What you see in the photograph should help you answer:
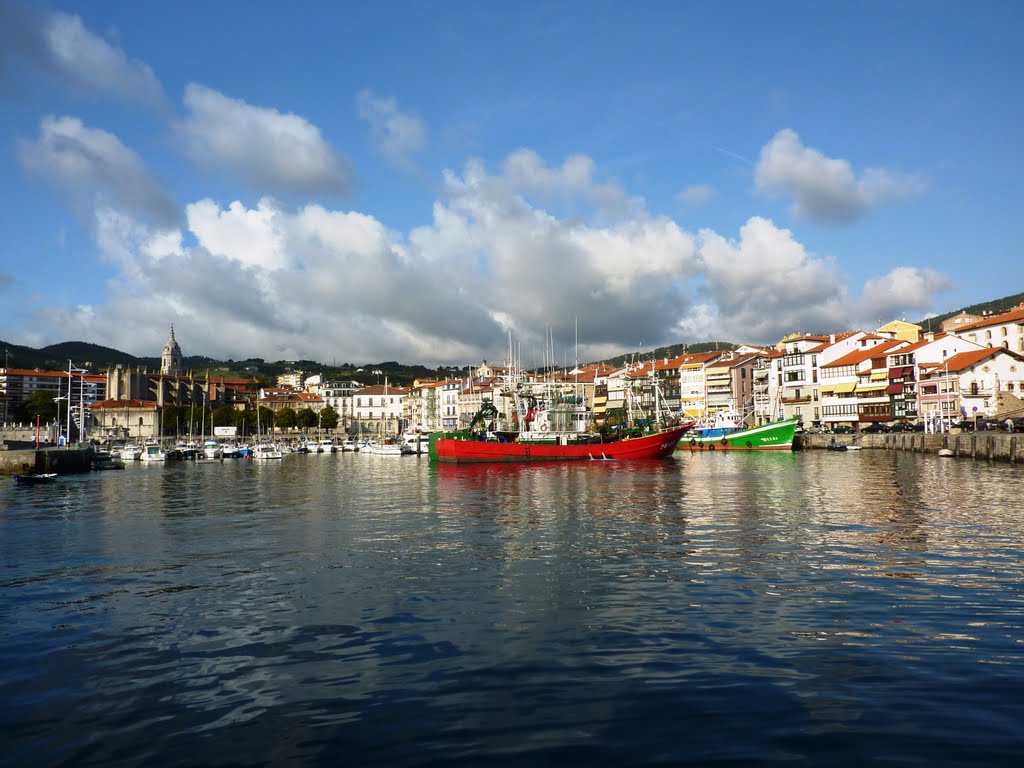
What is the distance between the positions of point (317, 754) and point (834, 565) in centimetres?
1249

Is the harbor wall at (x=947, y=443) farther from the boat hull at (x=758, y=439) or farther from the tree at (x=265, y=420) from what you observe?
the tree at (x=265, y=420)

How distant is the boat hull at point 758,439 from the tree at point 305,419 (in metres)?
104

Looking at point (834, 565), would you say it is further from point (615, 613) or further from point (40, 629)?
point (40, 629)

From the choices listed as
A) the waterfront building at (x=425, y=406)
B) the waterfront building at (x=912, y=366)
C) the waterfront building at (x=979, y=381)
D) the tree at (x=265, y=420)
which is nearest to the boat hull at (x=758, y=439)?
the waterfront building at (x=979, y=381)

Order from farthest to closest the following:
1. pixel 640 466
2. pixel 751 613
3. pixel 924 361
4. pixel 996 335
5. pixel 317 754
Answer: pixel 996 335 < pixel 924 361 < pixel 640 466 < pixel 751 613 < pixel 317 754

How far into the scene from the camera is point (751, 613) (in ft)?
40.3

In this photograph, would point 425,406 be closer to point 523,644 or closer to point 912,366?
point 912,366

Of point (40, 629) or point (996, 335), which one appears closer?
point (40, 629)

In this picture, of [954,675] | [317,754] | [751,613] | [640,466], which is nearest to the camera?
[317,754]

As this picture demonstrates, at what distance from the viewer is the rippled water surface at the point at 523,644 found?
762 cm

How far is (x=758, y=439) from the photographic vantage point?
83.0 m

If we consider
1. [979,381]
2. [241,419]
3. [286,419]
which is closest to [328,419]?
[286,419]

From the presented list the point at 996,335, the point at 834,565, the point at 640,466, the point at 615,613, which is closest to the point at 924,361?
the point at 996,335

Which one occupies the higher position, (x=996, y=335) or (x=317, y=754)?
(x=996, y=335)
